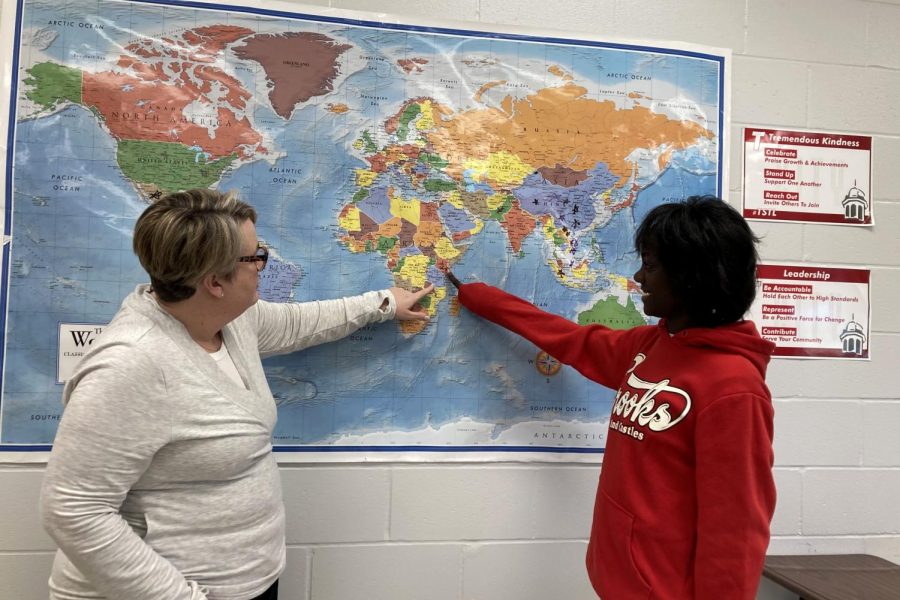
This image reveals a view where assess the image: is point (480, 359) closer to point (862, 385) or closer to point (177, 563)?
point (177, 563)

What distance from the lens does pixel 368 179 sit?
149 cm

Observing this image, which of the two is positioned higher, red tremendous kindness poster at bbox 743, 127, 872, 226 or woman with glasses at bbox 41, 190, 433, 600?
red tremendous kindness poster at bbox 743, 127, 872, 226

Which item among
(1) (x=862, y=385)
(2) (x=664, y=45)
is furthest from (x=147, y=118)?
(1) (x=862, y=385)

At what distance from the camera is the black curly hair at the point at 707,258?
41.0 inches

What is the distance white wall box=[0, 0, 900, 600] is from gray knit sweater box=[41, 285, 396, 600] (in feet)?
1.23

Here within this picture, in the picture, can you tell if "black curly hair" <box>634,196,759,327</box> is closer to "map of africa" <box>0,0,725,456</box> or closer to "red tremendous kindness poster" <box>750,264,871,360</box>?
"map of africa" <box>0,0,725,456</box>

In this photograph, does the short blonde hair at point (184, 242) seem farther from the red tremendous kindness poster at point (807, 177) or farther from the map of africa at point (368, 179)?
the red tremendous kindness poster at point (807, 177)

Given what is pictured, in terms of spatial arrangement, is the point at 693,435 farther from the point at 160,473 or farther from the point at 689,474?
the point at 160,473

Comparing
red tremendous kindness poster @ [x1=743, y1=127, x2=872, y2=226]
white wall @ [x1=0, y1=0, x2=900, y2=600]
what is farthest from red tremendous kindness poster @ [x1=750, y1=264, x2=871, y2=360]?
red tremendous kindness poster @ [x1=743, y1=127, x2=872, y2=226]

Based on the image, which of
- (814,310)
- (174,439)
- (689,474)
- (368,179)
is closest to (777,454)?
(814,310)

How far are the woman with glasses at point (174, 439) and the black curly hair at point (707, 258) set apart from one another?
819 millimetres

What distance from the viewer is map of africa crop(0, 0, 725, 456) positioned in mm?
1380

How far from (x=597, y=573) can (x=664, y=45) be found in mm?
1442

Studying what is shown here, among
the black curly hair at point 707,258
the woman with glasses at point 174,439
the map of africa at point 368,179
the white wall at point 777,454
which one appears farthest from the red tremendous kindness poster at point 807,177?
the woman with glasses at point 174,439
